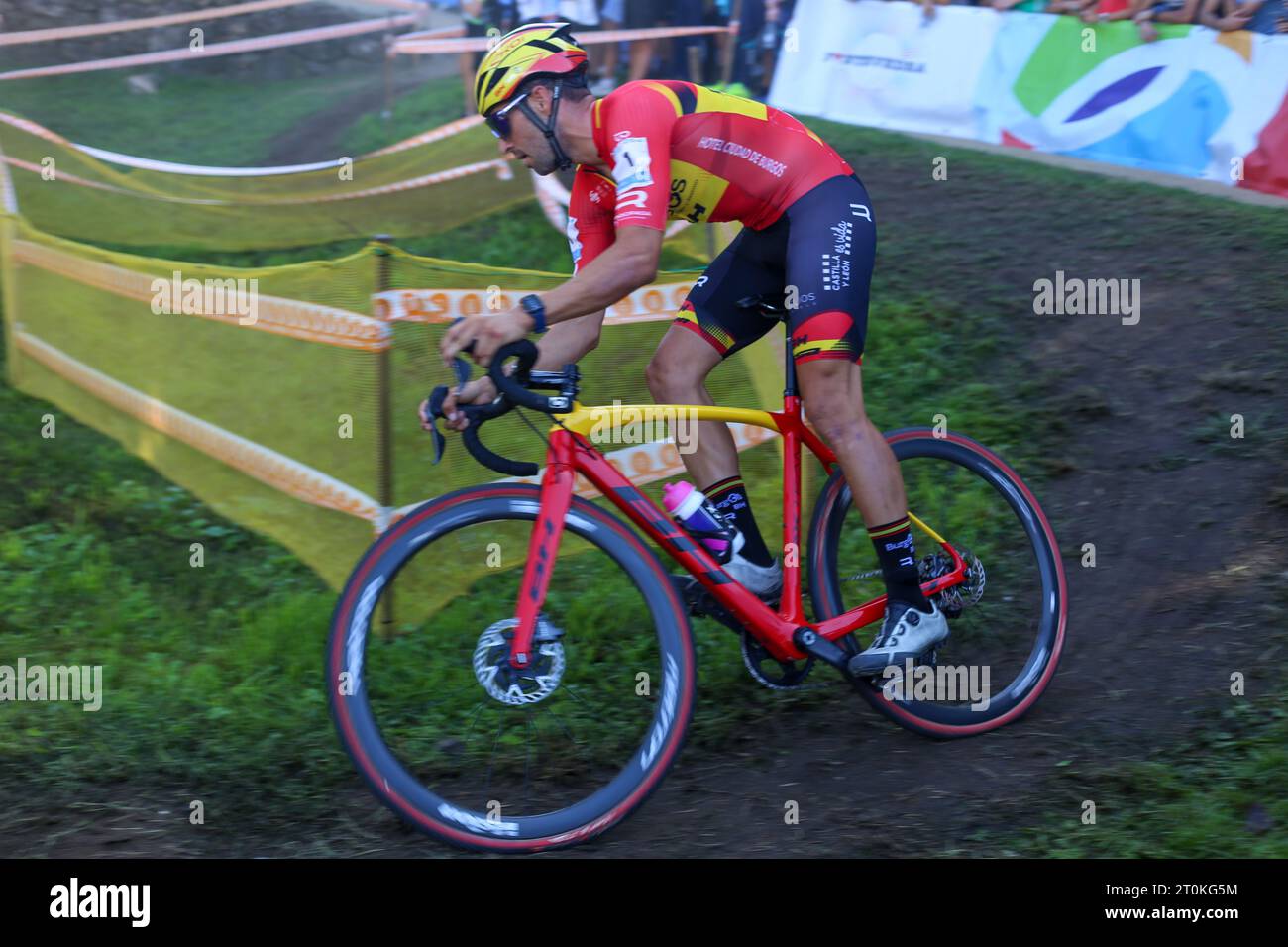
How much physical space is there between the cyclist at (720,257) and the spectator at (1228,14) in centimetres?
706

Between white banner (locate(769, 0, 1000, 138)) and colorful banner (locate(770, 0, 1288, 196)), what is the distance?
0.01 meters

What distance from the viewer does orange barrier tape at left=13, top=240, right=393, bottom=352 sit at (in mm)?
4520

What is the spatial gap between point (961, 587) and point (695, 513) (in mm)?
1101

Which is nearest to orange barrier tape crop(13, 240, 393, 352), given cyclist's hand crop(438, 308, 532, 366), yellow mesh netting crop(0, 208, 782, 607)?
yellow mesh netting crop(0, 208, 782, 607)

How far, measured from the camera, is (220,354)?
539cm

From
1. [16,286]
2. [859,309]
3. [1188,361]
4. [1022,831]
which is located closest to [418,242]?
[16,286]

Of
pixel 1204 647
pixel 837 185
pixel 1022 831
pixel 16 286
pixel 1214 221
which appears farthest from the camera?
pixel 1214 221

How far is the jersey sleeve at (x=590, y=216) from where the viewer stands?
12.6 feet

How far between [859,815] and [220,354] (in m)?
3.41

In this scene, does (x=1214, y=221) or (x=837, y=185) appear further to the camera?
(x=1214, y=221)

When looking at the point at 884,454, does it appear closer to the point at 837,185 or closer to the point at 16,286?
the point at 837,185

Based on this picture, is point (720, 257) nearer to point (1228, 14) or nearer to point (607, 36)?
point (1228, 14)

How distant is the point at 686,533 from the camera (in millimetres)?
3764

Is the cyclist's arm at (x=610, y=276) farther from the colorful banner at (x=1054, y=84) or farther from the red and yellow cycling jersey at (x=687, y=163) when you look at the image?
the colorful banner at (x=1054, y=84)
